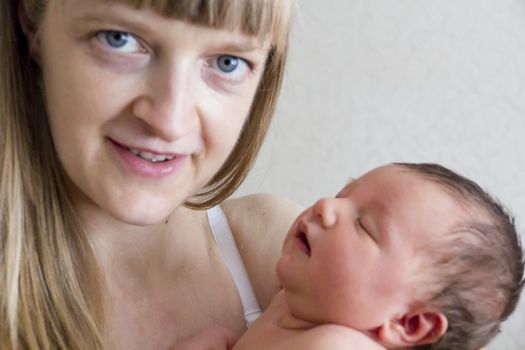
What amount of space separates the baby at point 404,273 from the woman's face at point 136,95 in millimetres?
186

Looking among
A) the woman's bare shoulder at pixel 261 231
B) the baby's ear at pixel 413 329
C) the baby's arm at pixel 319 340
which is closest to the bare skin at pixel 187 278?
the woman's bare shoulder at pixel 261 231

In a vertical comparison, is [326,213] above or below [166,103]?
below

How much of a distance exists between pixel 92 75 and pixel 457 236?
17.0 inches

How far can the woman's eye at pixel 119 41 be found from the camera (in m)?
0.66

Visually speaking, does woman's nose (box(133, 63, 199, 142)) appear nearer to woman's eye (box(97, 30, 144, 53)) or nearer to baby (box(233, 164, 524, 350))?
woman's eye (box(97, 30, 144, 53))

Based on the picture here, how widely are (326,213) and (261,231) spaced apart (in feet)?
0.61

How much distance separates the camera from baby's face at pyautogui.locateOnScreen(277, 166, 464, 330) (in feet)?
2.50

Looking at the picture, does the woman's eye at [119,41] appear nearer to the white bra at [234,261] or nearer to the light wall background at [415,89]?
the white bra at [234,261]

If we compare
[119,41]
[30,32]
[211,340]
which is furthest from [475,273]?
[30,32]

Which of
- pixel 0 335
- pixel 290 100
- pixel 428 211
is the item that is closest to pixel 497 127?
pixel 290 100

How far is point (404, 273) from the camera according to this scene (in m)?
0.76

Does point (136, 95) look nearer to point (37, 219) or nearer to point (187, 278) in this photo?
point (37, 219)

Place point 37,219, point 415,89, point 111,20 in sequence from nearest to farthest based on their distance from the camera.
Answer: point 111,20 < point 37,219 < point 415,89

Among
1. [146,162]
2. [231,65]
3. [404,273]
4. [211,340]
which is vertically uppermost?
[231,65]
